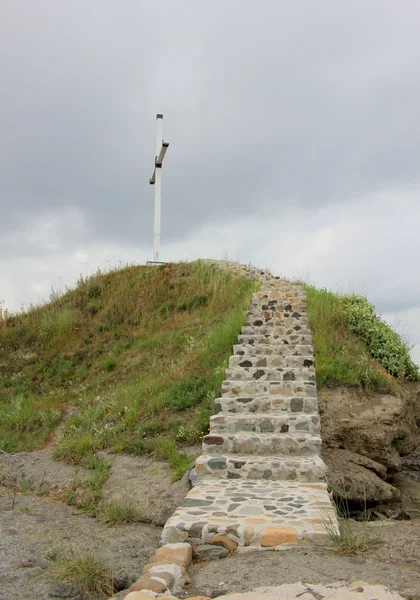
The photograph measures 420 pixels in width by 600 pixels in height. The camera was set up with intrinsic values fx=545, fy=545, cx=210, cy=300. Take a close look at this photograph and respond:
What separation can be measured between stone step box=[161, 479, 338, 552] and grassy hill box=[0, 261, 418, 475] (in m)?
1.87

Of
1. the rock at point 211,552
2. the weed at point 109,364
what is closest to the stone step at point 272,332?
the weed at point 109,364

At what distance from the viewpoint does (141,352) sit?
1308 centimetres

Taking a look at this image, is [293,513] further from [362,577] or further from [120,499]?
[120,499]

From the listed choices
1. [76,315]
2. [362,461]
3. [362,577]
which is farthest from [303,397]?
[76,315]

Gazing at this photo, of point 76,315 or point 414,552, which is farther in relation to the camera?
point 76,315

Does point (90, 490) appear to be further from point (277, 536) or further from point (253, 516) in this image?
point (277, 536)

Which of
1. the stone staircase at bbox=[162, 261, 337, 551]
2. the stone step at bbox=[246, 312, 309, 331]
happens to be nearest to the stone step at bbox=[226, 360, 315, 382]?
the stone staircase at bbox=[162, 261, 337, 551]

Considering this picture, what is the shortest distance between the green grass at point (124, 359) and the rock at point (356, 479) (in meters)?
2.06

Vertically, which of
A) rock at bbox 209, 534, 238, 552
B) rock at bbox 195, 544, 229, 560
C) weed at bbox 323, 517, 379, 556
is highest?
weed at bbox 323, 517, 379, 556

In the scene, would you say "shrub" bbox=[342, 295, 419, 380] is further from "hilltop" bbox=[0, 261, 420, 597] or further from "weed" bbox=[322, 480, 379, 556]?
"weed" bbox=[322, 480, 379, 556]

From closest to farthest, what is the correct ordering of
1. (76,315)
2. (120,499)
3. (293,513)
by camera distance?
1. (293,513)
2. (120,499)
3. (76,315)

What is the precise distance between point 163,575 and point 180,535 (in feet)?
3.23

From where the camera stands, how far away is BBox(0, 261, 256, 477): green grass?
30.8ft

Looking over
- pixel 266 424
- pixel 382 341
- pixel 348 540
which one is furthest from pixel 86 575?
pixel 382 341
